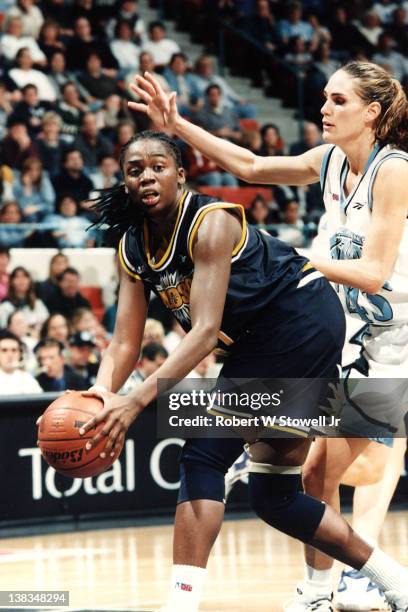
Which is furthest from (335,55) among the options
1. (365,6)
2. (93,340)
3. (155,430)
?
(155,430)

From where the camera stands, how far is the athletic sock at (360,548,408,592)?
411 cm

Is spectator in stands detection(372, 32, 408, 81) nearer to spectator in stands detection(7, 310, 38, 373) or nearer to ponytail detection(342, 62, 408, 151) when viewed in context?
spectator in stands detection(7, 310, 38, 373)

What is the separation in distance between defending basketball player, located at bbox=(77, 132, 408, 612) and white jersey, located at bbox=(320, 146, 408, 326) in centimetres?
32

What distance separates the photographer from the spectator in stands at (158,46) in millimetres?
12445

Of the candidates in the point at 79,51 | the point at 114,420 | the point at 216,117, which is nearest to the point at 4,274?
the point at 79,51

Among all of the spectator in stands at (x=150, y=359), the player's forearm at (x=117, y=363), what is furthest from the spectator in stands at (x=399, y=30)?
the player's forearm at (x=117, y=363)

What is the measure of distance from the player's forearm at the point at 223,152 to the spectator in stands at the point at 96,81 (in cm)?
693

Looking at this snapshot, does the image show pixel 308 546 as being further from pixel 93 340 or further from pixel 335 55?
pixel 335 55

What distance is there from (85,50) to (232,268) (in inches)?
320

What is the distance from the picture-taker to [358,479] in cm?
489

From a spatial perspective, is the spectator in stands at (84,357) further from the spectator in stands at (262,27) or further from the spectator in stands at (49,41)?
the spectator in stands at (262,27)

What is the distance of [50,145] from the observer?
33.8 ft

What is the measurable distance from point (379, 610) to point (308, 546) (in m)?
0.53

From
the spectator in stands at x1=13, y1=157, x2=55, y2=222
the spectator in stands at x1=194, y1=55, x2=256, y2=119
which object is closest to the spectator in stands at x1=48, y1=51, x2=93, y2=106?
the spectator in stands at x1=13, y1=157, x2=55, y2=222
